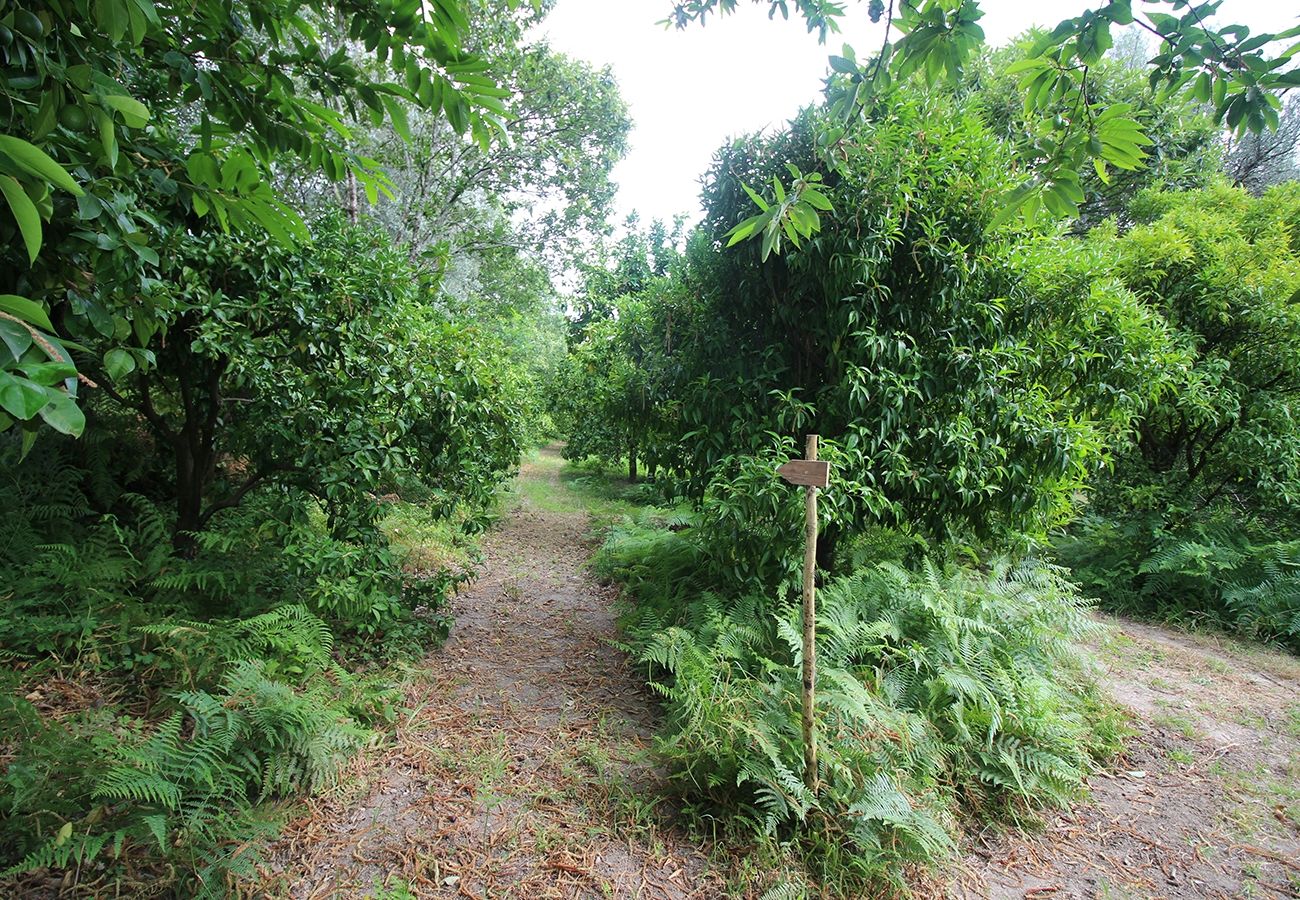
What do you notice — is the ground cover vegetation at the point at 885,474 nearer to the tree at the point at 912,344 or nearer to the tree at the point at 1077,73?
the tree at the point at 912,344

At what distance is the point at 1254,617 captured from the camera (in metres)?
6.36

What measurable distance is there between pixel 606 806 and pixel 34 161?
3250mm

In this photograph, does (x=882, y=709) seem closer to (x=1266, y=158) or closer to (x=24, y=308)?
(x=24, y=308)

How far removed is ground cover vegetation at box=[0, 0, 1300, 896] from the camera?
5.26 ft

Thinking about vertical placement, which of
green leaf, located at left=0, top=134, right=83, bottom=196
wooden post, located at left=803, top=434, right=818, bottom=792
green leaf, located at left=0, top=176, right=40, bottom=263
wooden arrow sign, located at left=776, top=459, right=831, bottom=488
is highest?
green leaf, located at left=0, top=134, right=83, bottom=196

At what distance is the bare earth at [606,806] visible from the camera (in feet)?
8.55

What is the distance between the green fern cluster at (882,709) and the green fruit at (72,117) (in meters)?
3.24

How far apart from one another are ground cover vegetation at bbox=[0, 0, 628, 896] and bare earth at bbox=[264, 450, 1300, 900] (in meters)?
0.39

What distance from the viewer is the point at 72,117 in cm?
115

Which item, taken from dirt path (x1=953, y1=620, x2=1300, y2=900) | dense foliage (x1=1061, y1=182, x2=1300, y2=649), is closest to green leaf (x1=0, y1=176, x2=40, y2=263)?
dirt path (x1=953, y1=620, x2=1300, y2=900)

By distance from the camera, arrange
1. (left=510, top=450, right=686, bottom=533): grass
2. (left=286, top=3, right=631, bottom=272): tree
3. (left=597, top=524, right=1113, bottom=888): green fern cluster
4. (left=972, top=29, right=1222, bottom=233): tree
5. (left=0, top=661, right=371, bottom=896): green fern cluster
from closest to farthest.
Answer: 1. (left=0, top=661, right=371, bottom=896): green fern cluster
2. (left=597, top=524, right=1113, bottom=888): green fern cluster
3. (left=972, top=29, right=1222, bottom=233): tree
4. (left=286, top=3, right=631, bottom=272): tree
5. (left=510, top=450, right=686, bottom=533): grass

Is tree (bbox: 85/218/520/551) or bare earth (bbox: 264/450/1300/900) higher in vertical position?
tree (bbox: 85/218/520/551)

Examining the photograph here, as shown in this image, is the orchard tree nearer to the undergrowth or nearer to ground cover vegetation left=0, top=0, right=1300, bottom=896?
ground cover vegetation left=0, top=0, right=1300, bottom=896

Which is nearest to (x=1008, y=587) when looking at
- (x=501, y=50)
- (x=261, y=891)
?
(x=261, y=891)
